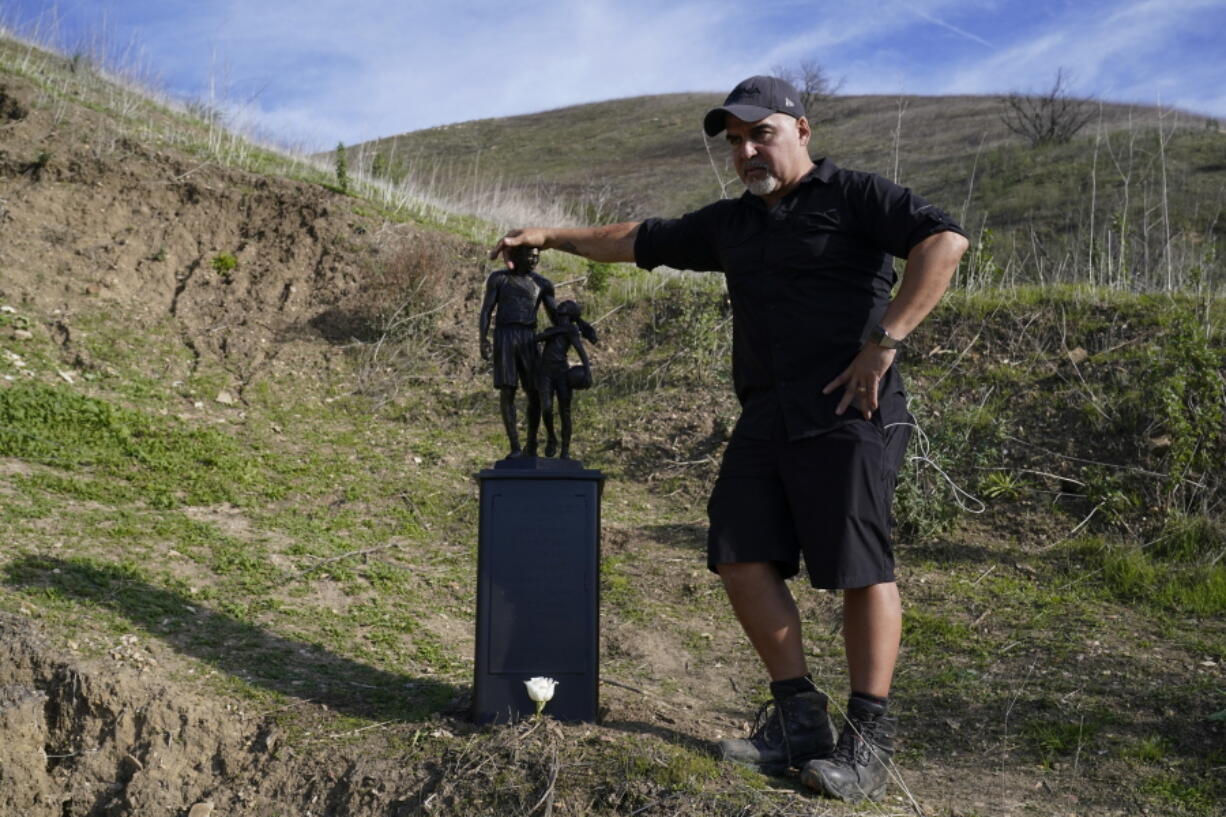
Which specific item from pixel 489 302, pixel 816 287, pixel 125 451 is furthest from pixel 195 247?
pixel 816 287

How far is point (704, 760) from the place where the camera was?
3234mm

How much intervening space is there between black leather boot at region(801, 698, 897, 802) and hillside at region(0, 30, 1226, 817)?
0.22 feet

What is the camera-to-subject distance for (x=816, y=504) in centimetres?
311

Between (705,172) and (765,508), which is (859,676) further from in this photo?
(705,172)

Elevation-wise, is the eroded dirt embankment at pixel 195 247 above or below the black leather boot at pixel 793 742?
above

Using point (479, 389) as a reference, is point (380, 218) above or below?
above

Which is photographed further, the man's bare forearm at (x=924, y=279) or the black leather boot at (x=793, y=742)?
the black leather boot at (x=793, y=742)

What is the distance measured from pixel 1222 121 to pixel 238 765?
1102 inches

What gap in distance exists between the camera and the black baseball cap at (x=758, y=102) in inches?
128

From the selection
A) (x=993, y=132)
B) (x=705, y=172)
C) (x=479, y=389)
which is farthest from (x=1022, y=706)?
(x=993, y=132)

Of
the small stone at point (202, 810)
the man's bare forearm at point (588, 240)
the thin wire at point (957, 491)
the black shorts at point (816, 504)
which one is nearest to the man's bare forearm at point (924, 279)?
the black shorts at point (816, 504)

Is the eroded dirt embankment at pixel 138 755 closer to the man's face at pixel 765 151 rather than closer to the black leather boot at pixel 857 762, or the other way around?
the black leather boot at pixel 857 762

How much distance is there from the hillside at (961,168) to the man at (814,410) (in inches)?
129

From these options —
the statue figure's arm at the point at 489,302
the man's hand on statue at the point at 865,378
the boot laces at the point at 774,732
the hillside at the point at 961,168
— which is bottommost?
the boot laces at the point at 774,732
